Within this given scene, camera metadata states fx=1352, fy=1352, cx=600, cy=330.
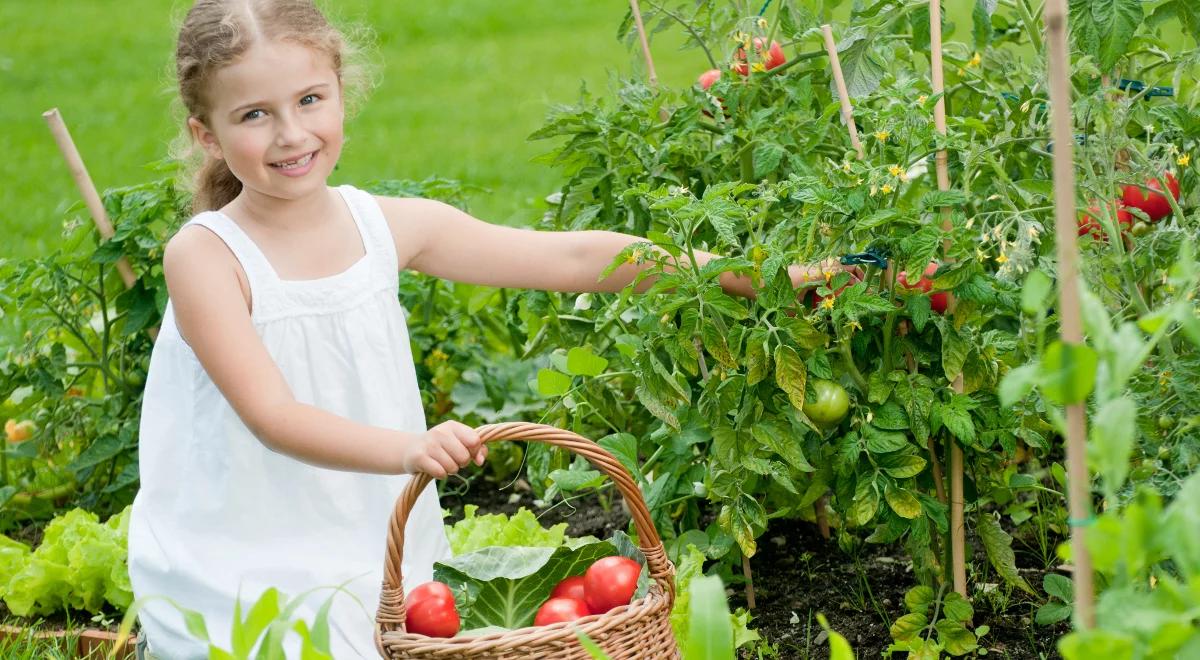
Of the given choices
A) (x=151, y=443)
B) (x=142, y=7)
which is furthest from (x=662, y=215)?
(x=142, y=7)

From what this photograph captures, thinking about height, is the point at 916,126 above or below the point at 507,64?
below

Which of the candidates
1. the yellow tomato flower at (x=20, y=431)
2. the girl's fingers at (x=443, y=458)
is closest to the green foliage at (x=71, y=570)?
the yellow tomato flower at (x=20, y=431)

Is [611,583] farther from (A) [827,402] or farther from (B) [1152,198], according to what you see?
(B) [1152,198]

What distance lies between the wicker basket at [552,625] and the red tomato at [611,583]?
34 mm

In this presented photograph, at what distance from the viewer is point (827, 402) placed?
1981 mm

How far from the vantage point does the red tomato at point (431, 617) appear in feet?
5.92

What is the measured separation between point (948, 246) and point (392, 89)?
6.19m

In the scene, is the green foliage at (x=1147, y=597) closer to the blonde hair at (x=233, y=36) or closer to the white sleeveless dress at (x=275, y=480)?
the white sleeveless dress at (x=275, y=480)

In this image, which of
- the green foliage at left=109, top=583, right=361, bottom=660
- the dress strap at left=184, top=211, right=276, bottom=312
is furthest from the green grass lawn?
the green foliage at left=109, top=583, right=361, bottom=660

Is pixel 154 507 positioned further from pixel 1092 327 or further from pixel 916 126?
pixel 1092 327

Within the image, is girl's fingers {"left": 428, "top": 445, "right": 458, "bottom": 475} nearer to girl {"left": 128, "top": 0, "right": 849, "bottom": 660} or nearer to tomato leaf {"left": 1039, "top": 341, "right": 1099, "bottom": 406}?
girl {"left": 128, "top": 0, "right": 849, "bottom": 660}

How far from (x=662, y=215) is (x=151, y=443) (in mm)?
970

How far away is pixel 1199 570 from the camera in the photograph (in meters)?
1.09

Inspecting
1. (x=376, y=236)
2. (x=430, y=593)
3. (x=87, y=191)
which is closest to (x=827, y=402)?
(x=430, y=593)
